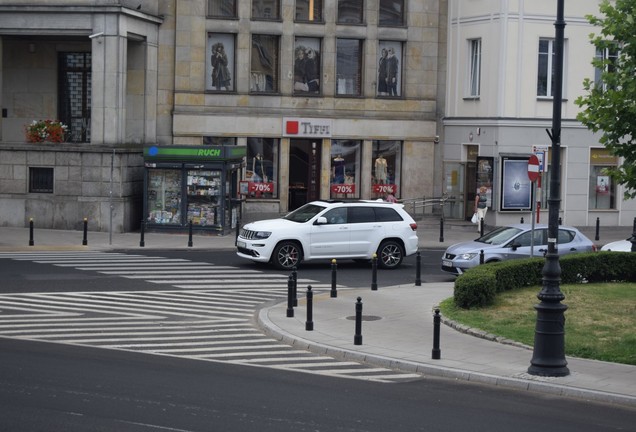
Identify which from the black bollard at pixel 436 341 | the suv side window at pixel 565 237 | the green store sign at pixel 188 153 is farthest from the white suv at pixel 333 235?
the black bollard at pixel 436 341

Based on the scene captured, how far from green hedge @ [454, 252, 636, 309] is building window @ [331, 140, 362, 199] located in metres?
19.1

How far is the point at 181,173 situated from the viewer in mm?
37250

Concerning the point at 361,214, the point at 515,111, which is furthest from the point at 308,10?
the point at 361,214

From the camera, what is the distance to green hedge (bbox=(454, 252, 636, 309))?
866 inches

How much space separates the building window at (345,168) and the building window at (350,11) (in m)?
4.59

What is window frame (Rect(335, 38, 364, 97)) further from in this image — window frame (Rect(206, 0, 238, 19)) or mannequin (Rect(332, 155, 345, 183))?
window frame (Rect(206, 0, 238, 19))

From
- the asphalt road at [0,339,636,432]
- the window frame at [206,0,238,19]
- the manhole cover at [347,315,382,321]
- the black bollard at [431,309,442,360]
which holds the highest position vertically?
the window frame at [206,0,238,19]

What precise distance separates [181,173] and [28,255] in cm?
761

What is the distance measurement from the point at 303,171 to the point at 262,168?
1.61m

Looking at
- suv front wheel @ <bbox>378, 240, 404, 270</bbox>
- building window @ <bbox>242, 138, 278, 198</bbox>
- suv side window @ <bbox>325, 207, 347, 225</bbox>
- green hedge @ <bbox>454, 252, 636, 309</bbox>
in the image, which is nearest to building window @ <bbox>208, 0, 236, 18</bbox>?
building window @ <bbox>242, 138, 278, 198</bbox>

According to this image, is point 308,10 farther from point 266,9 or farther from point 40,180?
point 40,180

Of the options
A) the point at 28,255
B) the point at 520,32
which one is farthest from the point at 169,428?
the point at 520,32

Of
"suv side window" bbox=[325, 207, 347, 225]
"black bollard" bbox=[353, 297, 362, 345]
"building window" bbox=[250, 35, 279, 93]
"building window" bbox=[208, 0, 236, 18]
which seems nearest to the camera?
"black bollard" bbox=[353, 297, 362, 345]

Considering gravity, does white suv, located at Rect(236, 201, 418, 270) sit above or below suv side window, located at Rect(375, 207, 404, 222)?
below
